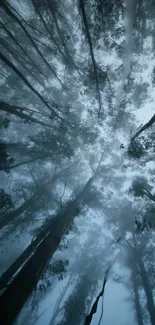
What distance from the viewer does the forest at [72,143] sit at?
7437 mm

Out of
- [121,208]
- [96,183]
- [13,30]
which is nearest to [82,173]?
[96,183]

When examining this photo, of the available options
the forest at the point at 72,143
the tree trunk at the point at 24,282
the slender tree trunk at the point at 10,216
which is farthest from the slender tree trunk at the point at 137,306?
the tree trunk at the point at 24,282

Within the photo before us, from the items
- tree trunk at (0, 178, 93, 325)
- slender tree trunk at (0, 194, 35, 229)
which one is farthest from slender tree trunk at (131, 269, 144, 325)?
tree trunk at (0, 178, 93, 325)

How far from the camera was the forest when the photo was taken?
24.4 feet

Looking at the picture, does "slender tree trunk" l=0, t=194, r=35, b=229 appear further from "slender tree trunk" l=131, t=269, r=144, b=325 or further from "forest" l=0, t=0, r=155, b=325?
"slender tree trunk" l=131, t=269, r=144, b=325

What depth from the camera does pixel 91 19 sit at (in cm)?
886

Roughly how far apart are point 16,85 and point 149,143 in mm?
12053

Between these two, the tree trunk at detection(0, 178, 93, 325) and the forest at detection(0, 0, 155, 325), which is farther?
the forest at detection(0, 0, 155, 325)

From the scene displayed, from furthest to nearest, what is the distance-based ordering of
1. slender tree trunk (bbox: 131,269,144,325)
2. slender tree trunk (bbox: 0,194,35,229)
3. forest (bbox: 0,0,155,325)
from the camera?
slender tree trunk (bbox: 131,269,144,325) < slender tree trunk (bbox: 0,194,35,229) < forest (bbox: 0,0,155,325)

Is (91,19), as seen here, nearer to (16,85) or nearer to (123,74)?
(123,74)

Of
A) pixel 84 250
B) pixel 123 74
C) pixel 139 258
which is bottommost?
pixel 139 258

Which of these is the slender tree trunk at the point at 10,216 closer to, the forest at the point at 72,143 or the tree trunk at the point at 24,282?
the forest at the point at 72,143

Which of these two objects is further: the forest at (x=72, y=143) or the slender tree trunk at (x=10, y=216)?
the slender tree trunk at (x=10, y=216)

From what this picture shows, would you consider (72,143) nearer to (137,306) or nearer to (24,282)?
(24,282)
